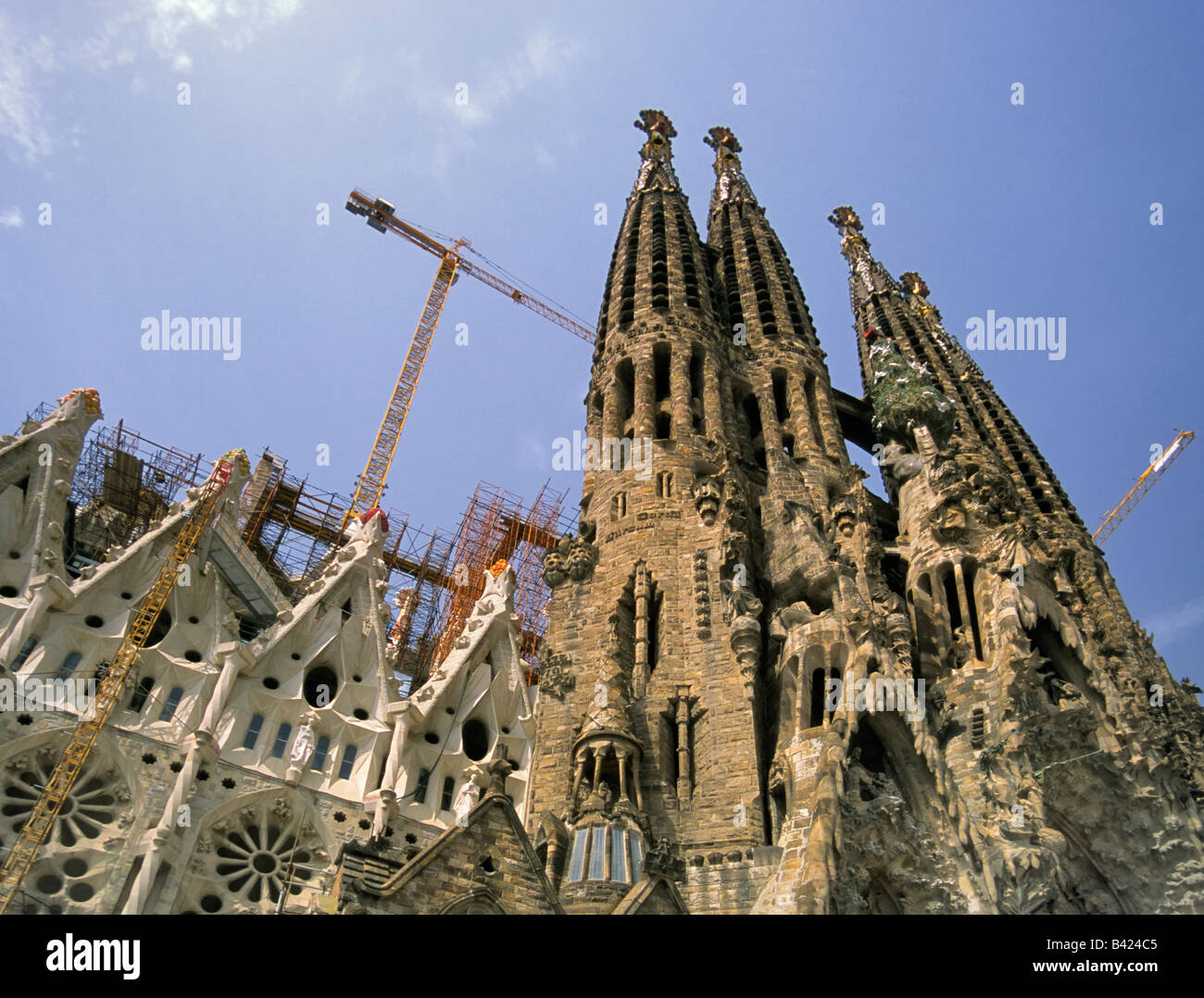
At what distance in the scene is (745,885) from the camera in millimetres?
18047

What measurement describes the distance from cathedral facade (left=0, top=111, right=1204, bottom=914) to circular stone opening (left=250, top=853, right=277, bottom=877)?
0.26 ft

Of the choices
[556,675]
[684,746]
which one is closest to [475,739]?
[556,675]

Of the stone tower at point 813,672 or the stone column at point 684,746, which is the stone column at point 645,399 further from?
the stone column at point 684,746

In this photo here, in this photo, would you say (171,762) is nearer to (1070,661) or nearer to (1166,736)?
(1070,661)

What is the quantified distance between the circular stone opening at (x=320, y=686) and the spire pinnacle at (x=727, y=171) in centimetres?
3180

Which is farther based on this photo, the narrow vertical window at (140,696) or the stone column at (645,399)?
the stone column at (645,399)

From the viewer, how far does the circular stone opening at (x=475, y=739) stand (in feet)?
91.2

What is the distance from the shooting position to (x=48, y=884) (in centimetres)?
2048

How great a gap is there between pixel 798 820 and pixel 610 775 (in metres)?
3.71

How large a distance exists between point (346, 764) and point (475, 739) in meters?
4.10

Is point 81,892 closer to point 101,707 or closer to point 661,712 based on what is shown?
point 101,707

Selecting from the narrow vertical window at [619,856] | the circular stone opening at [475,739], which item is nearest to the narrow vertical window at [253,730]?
the circular stone opening at [475,739]
